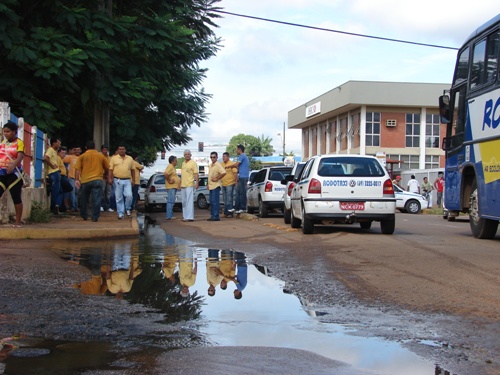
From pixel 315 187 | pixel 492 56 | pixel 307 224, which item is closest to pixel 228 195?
pixel 307 224

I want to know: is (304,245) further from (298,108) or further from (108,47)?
(298,108)

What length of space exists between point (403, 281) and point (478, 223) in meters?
6.41

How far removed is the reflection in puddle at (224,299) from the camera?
15.4 ft

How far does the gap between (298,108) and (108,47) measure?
2188 inches

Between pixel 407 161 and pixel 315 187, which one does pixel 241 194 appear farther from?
pixel 407 161

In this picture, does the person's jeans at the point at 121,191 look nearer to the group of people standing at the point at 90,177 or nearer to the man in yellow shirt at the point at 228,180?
the group of people standing at the point at 90,177

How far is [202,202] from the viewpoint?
106 ft

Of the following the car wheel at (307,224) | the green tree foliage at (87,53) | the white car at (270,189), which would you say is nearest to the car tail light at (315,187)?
the car wheel at (307,224)

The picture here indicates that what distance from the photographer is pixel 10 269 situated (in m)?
7.99

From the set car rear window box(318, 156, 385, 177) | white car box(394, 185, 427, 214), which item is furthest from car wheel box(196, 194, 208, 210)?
car rear window box(318, 156, 385, 177)

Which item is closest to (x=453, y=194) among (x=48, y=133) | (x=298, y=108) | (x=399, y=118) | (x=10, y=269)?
(x=10, y=269)

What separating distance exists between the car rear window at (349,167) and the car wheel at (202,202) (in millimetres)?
18352

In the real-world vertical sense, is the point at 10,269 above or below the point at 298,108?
below

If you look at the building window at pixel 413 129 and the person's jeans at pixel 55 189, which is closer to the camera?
the person's jeans at pixel 55 189
